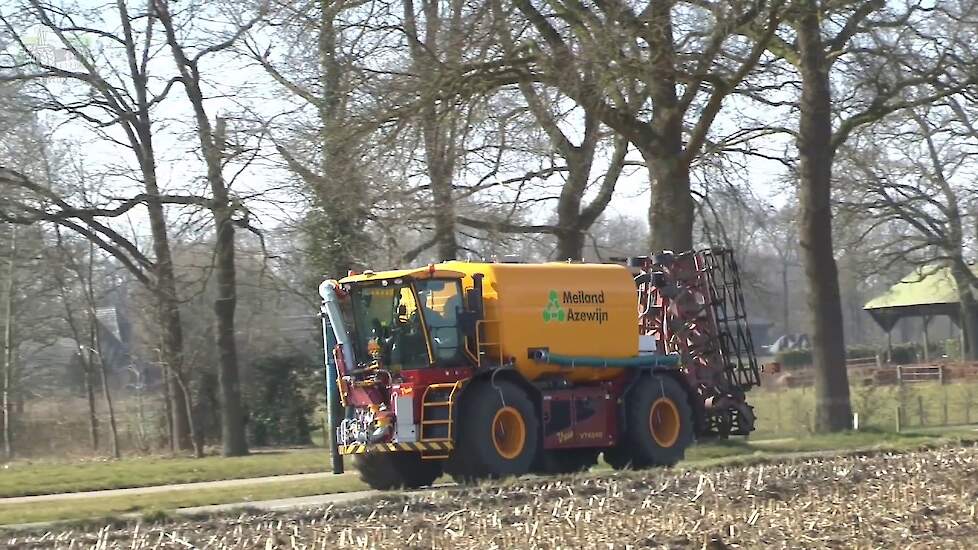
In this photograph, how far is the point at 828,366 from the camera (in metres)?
27.5

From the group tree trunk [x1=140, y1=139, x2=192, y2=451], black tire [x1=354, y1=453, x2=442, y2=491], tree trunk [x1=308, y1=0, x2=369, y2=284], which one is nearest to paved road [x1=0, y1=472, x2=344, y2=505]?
black tire [x1=354, y1=453, x2=442, y2=491]

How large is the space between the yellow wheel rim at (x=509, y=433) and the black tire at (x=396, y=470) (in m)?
1.31

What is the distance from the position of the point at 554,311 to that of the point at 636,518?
688 centimetres

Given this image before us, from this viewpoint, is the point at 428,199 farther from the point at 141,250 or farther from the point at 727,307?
the point at 141,250

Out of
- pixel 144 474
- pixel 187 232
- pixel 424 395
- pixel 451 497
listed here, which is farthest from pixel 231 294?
pixel 451 497

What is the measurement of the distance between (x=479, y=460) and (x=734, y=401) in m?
6.37

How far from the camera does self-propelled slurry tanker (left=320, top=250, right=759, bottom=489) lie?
59.4ft

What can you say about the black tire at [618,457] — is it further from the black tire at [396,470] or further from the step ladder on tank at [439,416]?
the step ladder on tank at [439,416]

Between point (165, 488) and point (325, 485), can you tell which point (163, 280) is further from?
point (325, 485)

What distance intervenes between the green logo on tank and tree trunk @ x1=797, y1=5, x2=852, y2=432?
31.0ft

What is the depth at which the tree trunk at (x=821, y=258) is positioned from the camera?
2689 centimetres

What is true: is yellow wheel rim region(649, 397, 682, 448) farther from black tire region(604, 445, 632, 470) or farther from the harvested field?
the harvested field

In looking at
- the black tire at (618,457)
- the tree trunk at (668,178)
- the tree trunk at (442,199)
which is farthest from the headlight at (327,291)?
the tree trunk at (668,178)

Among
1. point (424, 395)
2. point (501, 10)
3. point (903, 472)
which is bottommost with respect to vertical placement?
point (903, 472)
